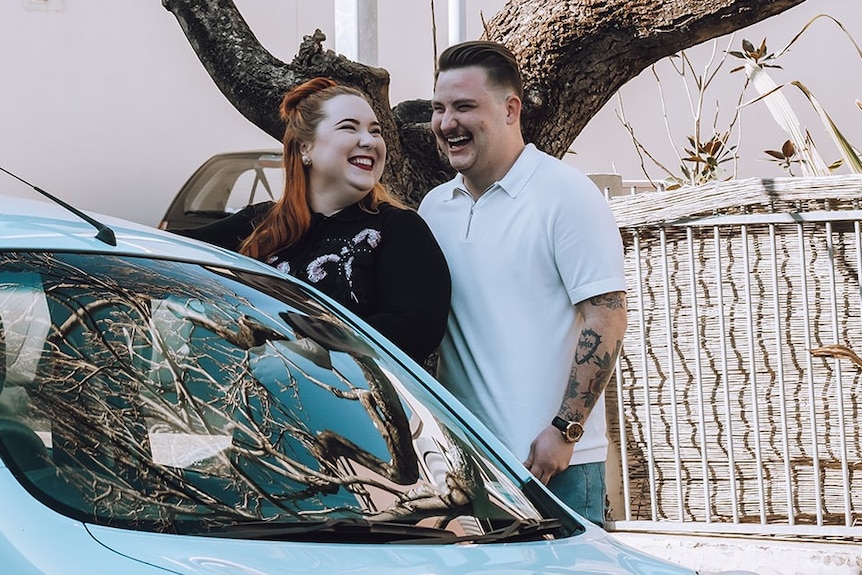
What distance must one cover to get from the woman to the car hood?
0.91m

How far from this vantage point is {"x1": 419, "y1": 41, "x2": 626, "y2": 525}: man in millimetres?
3086

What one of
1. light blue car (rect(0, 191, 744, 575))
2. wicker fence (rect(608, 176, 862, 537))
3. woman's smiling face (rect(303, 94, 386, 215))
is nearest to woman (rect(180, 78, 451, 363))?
woman's smiling face (rect(303, 94, 386, 215))

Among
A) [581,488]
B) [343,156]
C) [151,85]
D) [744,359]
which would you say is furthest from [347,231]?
[151,85]

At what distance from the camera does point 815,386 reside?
5152 mm

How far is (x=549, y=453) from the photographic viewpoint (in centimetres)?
305

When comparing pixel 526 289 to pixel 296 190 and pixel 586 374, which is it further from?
pixel 296 190

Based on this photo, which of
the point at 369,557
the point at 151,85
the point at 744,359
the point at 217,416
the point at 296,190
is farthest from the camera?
the point at 151,85

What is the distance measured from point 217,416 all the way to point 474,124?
4.13ft

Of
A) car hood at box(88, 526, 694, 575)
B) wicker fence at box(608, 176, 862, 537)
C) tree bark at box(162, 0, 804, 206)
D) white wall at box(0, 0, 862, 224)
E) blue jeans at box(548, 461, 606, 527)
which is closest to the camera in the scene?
car hood at box(88, 526, 694, 575)

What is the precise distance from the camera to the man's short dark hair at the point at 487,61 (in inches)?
130

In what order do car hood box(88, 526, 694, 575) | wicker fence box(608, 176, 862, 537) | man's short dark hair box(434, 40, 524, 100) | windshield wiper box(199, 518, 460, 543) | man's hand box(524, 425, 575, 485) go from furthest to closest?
1. wicker fence box(608, 176, 862, 537)
2. man's short dark hair box(434, 40, 524, 100)
3. man's hand box(524, 425, 575, 485)
4. windshield wiper box(199, 518, 460, 543)
5. car hood box(88, 526, 694, 575)

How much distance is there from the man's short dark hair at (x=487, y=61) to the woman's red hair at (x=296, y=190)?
305mm

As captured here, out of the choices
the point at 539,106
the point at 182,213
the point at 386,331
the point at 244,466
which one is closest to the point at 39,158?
the point at 182,213

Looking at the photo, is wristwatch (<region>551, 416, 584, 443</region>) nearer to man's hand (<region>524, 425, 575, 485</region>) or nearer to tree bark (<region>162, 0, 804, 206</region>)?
man's hand (<region>524, 425, 575, 485</region>)
